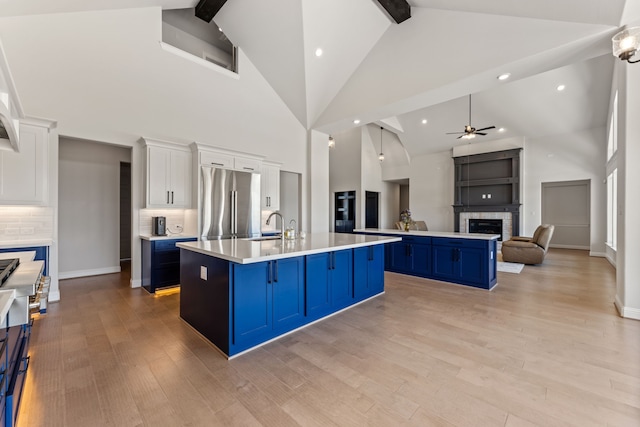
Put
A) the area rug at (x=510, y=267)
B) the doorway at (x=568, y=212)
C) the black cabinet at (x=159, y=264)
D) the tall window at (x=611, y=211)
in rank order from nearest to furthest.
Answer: the black cabinet at (x=159, y=264) → the area rug at (x=510, y=267) → the tall window at (x=611, y=211) → the doorway at (x=568, y=212)

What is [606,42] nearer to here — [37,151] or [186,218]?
[186,218]

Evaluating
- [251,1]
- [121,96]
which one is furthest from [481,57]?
[121,96]

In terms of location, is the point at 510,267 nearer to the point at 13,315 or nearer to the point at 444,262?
the point at 444,262

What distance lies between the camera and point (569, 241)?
28.3 feet

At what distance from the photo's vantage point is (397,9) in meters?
4.28

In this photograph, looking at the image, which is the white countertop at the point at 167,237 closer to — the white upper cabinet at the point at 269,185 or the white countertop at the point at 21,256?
the white upper cabinet at the point at 269,185

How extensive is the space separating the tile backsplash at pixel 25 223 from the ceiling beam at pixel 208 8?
4.07 metres

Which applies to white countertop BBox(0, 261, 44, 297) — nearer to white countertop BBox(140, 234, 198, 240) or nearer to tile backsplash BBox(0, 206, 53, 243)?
white countertop BBox(140, 234, 198, 240)

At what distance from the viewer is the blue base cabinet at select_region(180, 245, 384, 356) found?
2318 mm

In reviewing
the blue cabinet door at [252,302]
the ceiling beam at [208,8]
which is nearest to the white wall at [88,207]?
the ceiling beam at [208,8]

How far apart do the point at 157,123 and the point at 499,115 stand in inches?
348

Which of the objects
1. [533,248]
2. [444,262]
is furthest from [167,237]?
[533,248]

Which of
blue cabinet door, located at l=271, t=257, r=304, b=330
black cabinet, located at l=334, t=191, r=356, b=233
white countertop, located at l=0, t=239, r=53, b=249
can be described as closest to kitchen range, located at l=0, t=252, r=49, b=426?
blue cabinet door, located at l=271, t=257, r=304, b=330

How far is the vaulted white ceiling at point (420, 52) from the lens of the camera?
127 inches
